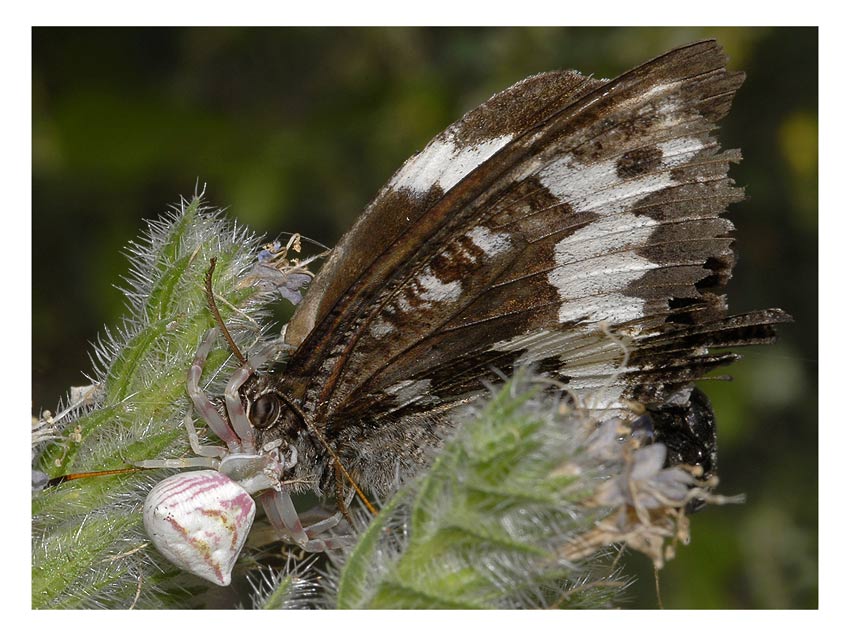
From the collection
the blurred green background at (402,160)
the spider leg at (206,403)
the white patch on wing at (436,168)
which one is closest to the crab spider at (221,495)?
the spider leg at (206,403)

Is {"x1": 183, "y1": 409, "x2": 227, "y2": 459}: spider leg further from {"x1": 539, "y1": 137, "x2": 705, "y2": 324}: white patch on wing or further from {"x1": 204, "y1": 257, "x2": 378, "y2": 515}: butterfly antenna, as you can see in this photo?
{"x1": 539, "y1": 137, "x2": 705, "y2": 324}: white patch on wing

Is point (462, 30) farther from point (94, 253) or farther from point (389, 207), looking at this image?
point (389, 207)

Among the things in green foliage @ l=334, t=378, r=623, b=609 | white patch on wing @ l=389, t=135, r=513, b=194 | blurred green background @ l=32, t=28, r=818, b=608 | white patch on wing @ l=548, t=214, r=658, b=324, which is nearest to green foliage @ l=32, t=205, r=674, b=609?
green foliage @ l=334, t=378, r=623, b=609

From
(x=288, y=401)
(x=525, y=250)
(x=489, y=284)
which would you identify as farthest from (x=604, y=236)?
(x=288, y=401)

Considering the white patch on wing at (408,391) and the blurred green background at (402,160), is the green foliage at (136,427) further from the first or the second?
the blurred green background at (402,160)

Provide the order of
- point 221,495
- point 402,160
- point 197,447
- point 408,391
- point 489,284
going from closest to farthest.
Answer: point 221,495 → point 197,447 → point 489,284 → point 408,391 → point 402,160

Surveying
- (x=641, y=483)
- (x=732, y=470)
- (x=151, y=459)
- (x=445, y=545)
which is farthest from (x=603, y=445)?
(x=732, y=470)

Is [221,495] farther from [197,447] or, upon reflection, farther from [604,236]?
[604,236]
